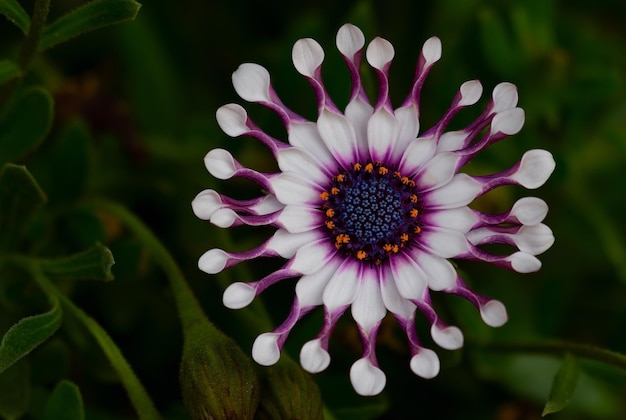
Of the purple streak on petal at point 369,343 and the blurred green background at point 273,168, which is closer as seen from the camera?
the purple streak on petal at point 369,343

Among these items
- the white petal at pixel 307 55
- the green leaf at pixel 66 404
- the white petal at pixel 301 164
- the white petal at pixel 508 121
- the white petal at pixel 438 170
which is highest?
the white petal at pixel 307 55

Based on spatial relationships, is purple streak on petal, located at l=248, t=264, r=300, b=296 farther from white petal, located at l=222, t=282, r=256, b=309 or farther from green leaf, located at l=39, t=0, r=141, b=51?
green leaf, located at l=39, t=0, r=141, b=51

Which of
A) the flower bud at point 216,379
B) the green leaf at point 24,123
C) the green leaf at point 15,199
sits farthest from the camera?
the green leaf at point 24,123

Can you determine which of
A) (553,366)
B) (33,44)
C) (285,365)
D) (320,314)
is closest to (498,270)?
(553,366)

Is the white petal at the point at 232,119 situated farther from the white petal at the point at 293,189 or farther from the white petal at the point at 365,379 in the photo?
the white petal at the point at 365,379

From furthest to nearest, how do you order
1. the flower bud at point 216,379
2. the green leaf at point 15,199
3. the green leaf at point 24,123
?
1. the green leaf at point 24,123
2. the green leaf at point 15,199
3. the flower bud at point 216,379

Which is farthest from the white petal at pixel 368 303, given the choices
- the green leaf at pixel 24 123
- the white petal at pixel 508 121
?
the green leaf at pixel 24 123

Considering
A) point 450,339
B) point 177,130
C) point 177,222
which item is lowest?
point 450,339

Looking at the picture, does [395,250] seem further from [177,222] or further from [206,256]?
[177,222]
